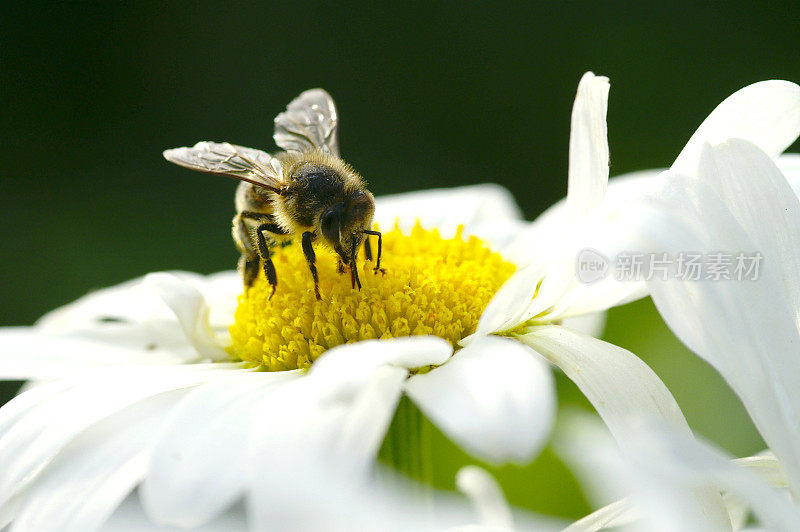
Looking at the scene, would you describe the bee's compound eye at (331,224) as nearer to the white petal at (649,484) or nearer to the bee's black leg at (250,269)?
the bee's black leg at (250,269)

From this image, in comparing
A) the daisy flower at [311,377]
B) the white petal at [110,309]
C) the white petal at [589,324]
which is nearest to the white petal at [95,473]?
the daisy flower at [311,377]

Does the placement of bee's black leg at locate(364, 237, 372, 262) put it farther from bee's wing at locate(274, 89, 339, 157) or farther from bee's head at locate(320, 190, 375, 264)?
bee's wing at locate(274, 89, 339, 157)

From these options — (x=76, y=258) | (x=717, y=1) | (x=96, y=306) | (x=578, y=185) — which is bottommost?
(x=76, y=258)

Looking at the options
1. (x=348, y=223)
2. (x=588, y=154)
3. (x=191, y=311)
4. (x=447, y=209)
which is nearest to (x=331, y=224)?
(x=348, y=223)

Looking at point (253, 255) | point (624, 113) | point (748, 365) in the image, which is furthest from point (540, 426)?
point (624, 113)

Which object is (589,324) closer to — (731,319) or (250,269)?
(250,269)

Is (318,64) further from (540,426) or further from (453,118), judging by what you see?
(540,426)
